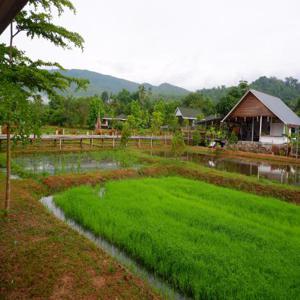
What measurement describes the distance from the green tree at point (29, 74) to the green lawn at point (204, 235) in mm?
3188

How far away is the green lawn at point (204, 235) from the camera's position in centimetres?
494

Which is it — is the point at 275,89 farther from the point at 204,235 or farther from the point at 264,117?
the point at 204,235

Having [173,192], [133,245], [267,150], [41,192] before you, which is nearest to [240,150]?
[267,150]

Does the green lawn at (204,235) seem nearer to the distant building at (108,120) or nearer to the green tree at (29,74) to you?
the green tree at (29,74)

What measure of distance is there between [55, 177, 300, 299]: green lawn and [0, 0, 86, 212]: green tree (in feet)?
10.5

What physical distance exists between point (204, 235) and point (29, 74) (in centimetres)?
563

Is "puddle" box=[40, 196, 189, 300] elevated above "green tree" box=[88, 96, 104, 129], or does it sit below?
below

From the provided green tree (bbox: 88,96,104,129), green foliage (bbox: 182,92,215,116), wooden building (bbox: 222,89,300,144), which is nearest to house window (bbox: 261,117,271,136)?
wooden building (bbox: 222,89,300,144)

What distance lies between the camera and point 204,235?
6.71 m

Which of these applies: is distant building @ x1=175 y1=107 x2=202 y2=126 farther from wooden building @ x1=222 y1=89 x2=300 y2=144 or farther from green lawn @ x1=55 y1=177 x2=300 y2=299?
green lawn @ x1=55 y1=177 x2=300 y2=299

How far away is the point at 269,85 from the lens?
92375mm

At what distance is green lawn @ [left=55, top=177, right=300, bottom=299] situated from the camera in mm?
4941

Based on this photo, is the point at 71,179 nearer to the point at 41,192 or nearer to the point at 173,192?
the point at 41,192

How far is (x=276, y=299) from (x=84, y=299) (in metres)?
3.01
